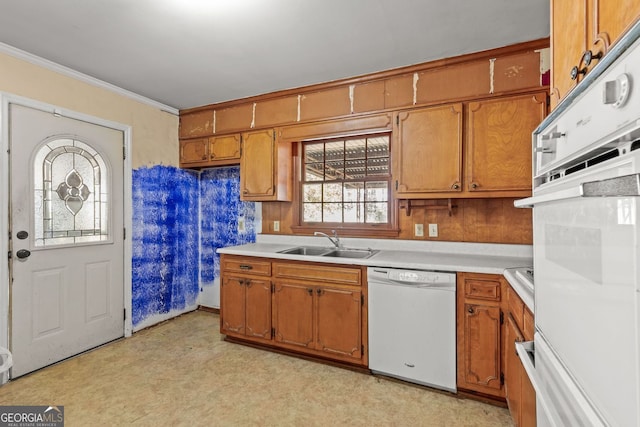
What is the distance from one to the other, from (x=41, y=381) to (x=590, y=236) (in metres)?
3.46

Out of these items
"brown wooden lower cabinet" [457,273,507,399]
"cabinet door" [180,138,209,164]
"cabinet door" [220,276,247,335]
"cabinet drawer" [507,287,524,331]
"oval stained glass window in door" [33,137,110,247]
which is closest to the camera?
"cabinet drawer" [507,287,524,331]

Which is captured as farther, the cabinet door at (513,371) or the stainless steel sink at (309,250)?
the stainless steel sink at (309,250)

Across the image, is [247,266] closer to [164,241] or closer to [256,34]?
[164,241]

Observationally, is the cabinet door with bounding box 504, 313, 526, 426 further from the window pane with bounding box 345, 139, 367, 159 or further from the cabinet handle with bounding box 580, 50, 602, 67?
the window pane with bounding box 345, 139, 367, 159

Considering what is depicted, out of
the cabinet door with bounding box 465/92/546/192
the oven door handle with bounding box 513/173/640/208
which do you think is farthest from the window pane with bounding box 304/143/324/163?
the oven door handle with bounding box 513/173/640/208

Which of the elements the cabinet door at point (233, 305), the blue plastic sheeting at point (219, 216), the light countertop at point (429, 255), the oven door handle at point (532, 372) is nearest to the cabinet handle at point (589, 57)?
the oven door handle at point (532, 372)

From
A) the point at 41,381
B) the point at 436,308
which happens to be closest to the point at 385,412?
the point at 436,308

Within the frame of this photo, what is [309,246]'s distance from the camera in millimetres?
3314

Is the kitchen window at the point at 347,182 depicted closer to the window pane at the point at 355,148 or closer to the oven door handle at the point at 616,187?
the window pane at the point at 355,148

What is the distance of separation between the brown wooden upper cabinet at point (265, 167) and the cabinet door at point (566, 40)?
242cm

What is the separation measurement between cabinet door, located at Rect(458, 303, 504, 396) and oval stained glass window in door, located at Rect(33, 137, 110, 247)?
3332 millimetres

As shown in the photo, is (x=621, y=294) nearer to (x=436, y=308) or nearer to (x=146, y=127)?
(x=436, y=308)

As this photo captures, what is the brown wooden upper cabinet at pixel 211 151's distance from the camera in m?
3.49

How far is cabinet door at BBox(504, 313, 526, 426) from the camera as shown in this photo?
1.58m
